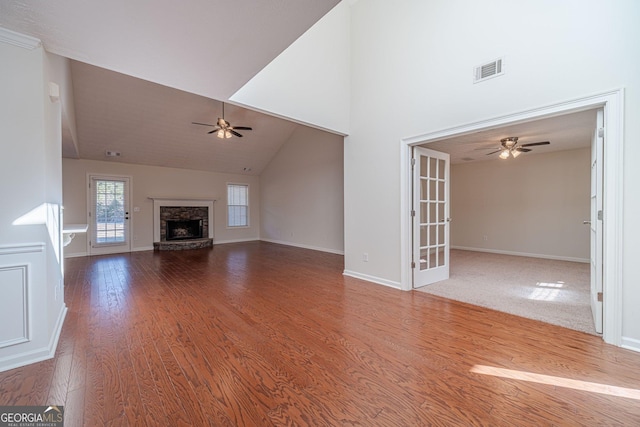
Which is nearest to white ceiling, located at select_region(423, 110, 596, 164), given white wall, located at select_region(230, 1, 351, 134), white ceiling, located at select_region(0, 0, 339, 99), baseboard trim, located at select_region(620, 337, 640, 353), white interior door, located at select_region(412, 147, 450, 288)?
white interior door, located at select_region(412, 147, 450, 288)

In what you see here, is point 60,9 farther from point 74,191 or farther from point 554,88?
point 74,191

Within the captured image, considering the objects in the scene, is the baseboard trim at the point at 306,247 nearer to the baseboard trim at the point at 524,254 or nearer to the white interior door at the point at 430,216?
the white interior door at the point at 430,216

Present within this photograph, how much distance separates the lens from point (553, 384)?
1.78 m

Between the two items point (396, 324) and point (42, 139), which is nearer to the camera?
point (42, 139)

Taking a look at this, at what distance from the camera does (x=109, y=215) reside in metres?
7.02

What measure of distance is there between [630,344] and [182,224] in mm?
9175

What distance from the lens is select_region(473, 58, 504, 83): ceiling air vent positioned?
2.92 metres

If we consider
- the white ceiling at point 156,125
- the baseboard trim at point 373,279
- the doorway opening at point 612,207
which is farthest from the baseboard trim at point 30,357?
the white ceiling at point 156,125

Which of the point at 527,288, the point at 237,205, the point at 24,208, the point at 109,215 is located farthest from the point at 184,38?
the point at 237,205

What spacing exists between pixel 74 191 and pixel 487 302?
887 centimetres

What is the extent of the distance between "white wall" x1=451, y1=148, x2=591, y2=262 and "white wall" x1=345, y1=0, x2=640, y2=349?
4.57 meters

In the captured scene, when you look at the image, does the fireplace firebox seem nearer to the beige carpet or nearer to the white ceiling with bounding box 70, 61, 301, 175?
the white ceiling with bounding box 70, 61, 301, 175

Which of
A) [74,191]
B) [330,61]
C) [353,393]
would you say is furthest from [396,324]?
[74,191]

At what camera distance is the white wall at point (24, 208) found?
1.93 meters
